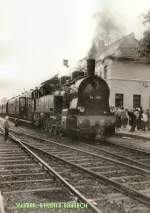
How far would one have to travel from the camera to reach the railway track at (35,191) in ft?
19.7

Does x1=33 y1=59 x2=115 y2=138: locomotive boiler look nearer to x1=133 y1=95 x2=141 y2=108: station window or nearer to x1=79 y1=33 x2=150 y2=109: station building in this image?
x1=79 y1=33 x2=150 y2=109: station building

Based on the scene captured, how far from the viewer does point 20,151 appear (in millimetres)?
13727

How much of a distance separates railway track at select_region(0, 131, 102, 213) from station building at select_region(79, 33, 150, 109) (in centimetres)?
2355

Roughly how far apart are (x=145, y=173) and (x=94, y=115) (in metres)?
8.05

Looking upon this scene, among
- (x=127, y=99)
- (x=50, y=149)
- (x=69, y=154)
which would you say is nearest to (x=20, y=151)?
(x=50, y=149)

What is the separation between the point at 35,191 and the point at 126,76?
91.8 ft

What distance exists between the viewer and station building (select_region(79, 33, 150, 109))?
1319 inches

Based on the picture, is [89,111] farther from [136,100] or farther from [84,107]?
[136,100]

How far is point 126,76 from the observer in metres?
34.2

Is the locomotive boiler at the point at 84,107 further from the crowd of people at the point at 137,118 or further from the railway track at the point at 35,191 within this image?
the railway track at the point at 35,191

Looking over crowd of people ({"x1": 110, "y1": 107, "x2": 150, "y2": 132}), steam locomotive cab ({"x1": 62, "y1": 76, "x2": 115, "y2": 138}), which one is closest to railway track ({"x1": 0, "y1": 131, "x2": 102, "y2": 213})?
steam locomotive cab ({"x1": 62, "y1": 76, "x2": 115, "y2": 138})

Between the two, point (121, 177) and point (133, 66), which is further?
point (133, 66)

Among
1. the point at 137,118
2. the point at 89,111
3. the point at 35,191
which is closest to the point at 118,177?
the point at 35,191

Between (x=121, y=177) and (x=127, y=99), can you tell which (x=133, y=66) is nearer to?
(x=127, y=99)
